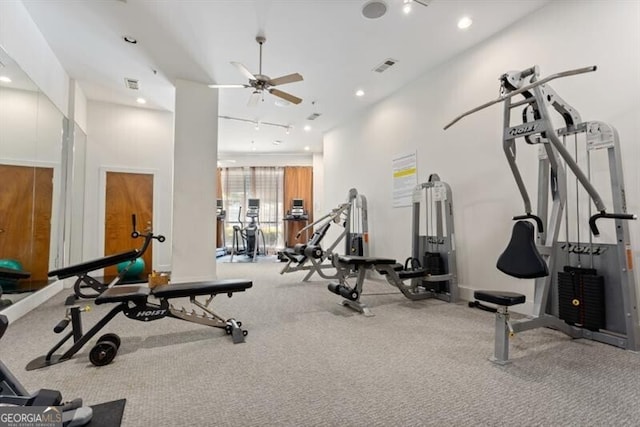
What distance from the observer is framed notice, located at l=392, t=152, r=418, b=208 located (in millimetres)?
5000

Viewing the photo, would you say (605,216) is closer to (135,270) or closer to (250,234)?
(135,270)

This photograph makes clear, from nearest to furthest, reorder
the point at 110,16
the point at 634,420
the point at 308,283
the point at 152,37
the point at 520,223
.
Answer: the point at 634,420 → the point at 520,223 → the point at 110,16 → the point at 152,37 → the point at 308,283

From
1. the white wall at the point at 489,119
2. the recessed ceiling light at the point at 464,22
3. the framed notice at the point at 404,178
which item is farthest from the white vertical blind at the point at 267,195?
the recessed ceiling light at the point at 464,22

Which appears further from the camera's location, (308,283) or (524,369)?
(308,283)

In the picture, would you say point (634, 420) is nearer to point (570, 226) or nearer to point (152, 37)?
point (570, 226)

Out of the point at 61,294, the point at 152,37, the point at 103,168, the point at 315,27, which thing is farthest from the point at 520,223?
the point at 103,168

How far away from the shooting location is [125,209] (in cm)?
608

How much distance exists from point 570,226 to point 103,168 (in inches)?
289

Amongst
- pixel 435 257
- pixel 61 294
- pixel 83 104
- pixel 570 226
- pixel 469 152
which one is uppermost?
pixel 83 104

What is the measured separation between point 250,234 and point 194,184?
4.36 meters

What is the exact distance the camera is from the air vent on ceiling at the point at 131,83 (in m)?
5.05

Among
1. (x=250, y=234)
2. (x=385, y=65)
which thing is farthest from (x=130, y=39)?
(x=250, y=234)

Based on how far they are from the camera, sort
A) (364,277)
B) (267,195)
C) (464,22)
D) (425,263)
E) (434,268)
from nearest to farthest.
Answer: (464,22) → (364,277) → (434,268) → (425,263) → (267,195)

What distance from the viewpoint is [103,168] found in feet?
19.4
